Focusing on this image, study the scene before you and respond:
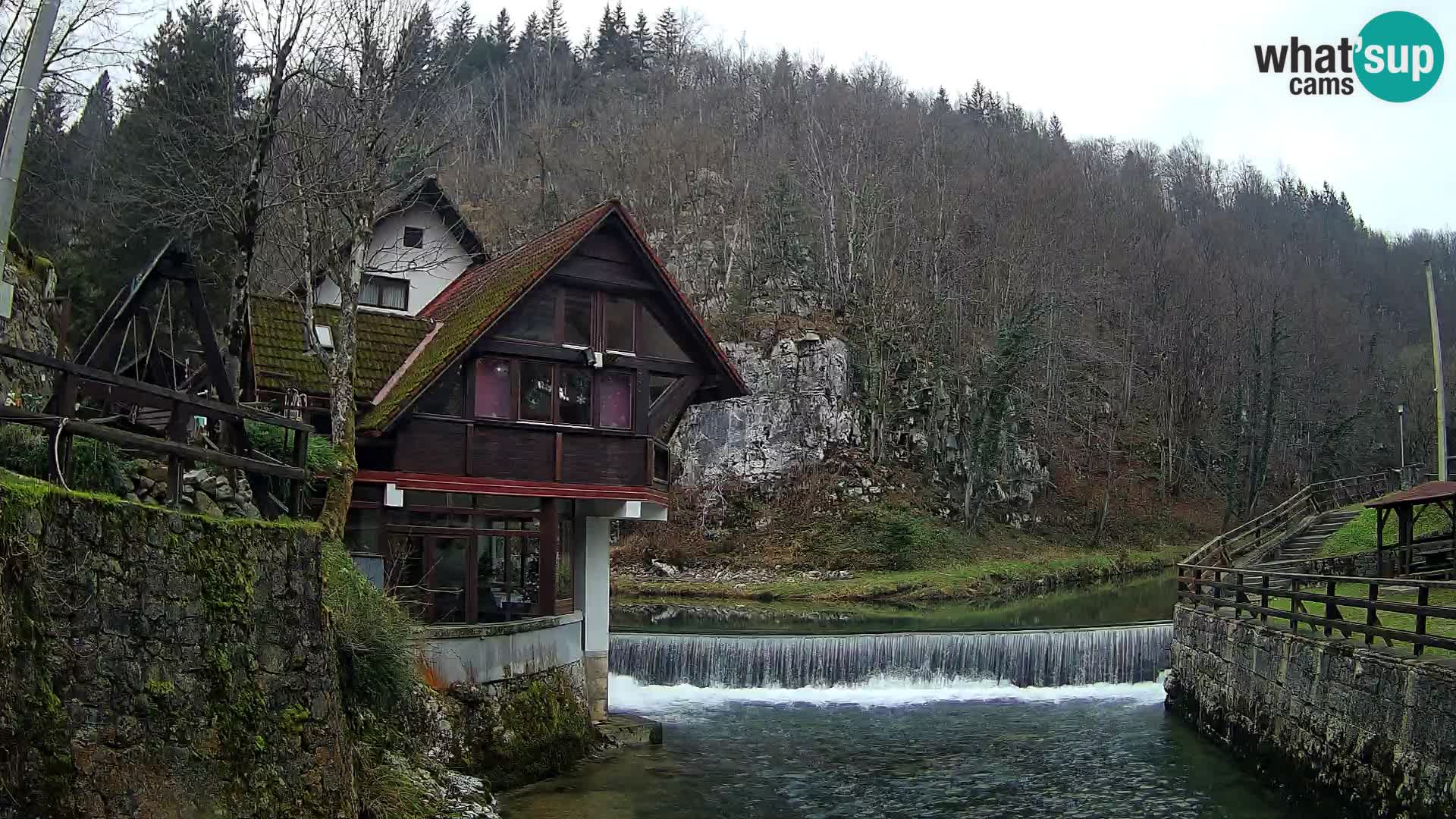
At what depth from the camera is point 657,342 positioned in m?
20.6

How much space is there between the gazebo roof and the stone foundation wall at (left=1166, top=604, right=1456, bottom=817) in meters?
6.18

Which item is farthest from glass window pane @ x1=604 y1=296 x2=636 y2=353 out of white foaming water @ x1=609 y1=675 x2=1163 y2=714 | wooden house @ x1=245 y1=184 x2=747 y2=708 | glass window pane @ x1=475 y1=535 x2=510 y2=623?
white foaming water @ x1=609 y1=675 x2=1163 y2=714

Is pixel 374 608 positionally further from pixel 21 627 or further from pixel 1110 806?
pixel 1110 806

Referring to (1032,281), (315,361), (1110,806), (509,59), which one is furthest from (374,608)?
(509,59)

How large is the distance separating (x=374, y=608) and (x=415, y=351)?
889 cm

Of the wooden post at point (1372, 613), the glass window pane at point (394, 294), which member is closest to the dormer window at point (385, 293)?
the glass window pane at point (394, 294)

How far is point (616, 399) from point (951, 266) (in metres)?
38.8

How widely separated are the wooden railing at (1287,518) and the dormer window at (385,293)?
21538 mm

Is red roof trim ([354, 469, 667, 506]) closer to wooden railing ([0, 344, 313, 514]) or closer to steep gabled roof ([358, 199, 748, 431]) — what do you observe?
steep gabled roof ([358, 199, 748, 431])

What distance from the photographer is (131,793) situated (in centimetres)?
826

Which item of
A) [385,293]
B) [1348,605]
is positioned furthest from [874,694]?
[385,293]

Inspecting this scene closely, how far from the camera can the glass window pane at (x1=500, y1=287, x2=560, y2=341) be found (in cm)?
1883

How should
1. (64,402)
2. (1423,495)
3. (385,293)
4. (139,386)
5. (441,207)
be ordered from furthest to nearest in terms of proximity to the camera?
(441,207) < (385,293) < (1423,495) < (139,386) < (64,402)

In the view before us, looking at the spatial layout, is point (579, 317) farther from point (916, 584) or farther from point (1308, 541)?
point (1308, 541)
